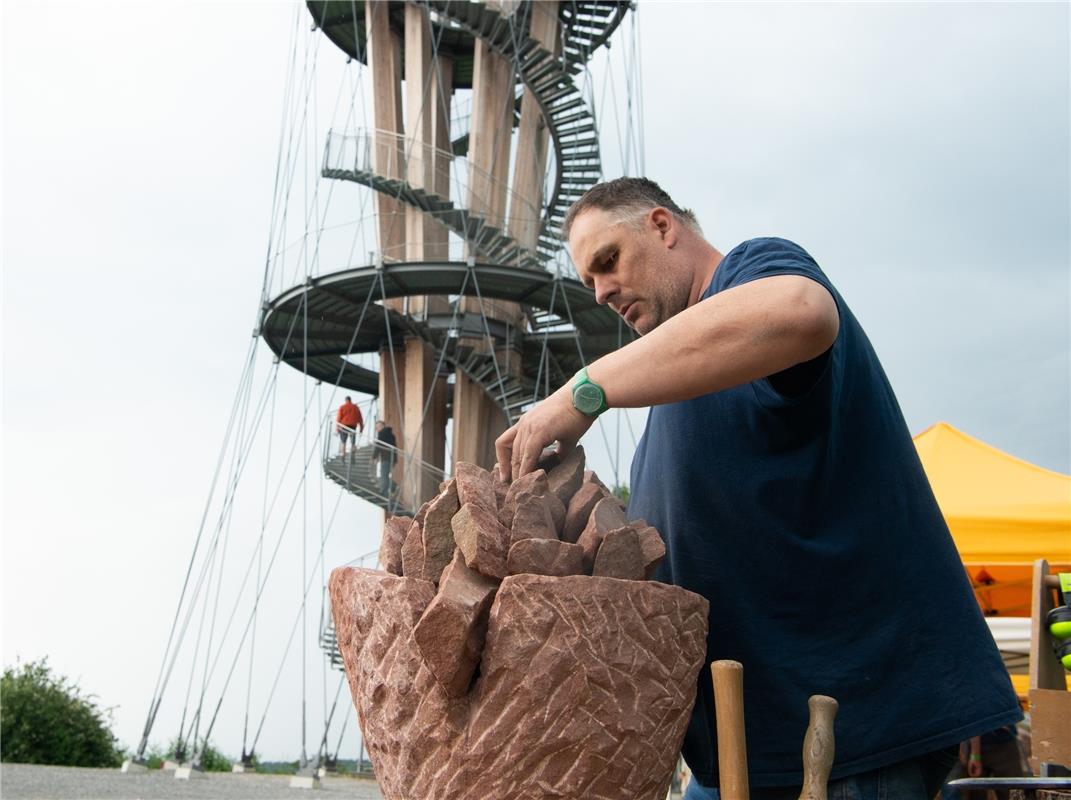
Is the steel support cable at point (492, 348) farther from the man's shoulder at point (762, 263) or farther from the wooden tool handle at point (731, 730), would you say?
the wooden tool handle at point (731, 730)

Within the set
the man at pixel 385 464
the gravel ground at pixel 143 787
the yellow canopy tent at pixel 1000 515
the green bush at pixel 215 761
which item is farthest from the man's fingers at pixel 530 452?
the green bush at pixel 215 761

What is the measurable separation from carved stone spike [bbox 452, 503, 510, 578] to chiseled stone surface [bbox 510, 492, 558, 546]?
2 cm

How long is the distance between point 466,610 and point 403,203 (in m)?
16.5

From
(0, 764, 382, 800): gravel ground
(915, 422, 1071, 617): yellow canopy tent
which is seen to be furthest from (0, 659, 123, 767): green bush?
(915, 422, 1071, 617): yellow canopy tent

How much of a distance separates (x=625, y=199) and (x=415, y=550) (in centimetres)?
67

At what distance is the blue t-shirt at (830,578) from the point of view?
1.53 metres

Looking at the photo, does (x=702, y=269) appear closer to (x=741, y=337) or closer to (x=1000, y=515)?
(x=741, y=337)

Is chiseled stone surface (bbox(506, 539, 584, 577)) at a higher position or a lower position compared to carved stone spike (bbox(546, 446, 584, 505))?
lower

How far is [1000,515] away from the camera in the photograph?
6031 mm

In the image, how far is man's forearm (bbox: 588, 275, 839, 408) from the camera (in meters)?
1.33

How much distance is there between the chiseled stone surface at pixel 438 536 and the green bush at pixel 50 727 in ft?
50.6

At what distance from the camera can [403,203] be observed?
17.3 metres

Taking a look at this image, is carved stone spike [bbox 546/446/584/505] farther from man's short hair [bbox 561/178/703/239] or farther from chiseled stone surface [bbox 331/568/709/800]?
man's short hair [bbox 561/178/703/239]

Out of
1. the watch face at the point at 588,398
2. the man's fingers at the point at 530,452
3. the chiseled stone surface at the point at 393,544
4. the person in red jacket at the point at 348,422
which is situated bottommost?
the chiseled stone surface at the point at 393,544
